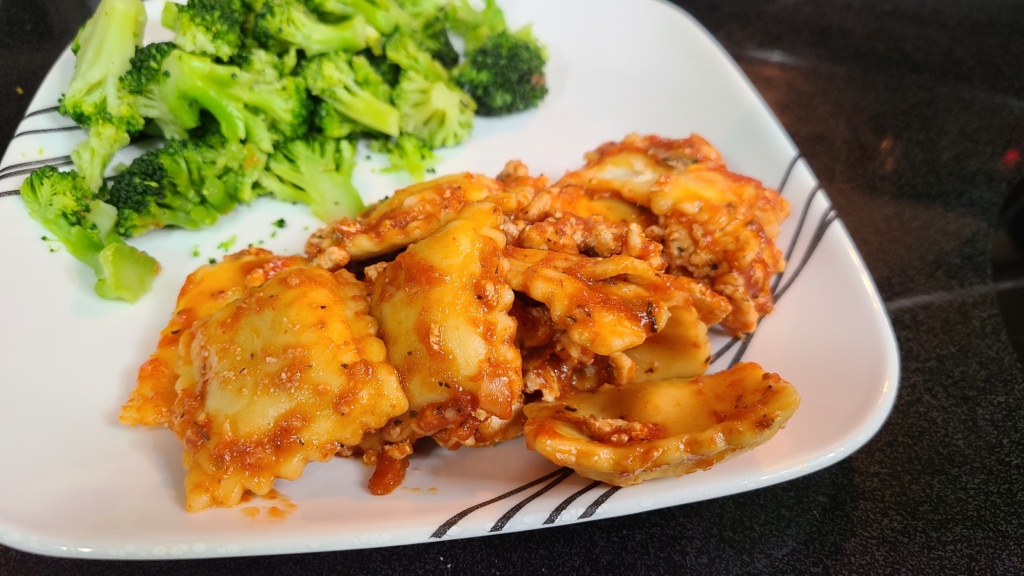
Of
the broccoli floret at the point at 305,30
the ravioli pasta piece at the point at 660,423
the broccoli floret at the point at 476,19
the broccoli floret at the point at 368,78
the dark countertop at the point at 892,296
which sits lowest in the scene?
the dark countertop at the point at 892,296

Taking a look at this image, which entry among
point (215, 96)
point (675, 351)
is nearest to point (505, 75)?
point (215, 96)

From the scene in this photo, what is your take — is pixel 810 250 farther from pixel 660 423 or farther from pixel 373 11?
pixel 373 11

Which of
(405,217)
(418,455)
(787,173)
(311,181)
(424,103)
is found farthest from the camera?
(424,103)

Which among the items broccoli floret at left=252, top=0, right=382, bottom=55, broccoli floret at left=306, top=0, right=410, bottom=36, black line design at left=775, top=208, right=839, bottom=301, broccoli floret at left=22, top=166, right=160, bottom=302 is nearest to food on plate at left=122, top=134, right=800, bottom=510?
black line design at left=775, top=208, right=839, bottom=301

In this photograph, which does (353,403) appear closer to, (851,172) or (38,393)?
(38,393)

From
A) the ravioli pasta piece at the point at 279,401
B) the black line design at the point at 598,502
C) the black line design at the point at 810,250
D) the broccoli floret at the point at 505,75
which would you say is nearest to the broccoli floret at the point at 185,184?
the ravioli pasta piece at the point at 279,401

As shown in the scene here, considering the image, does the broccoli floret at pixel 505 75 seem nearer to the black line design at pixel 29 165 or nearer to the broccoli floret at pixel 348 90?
the broccoli floret at pixel 348 90
